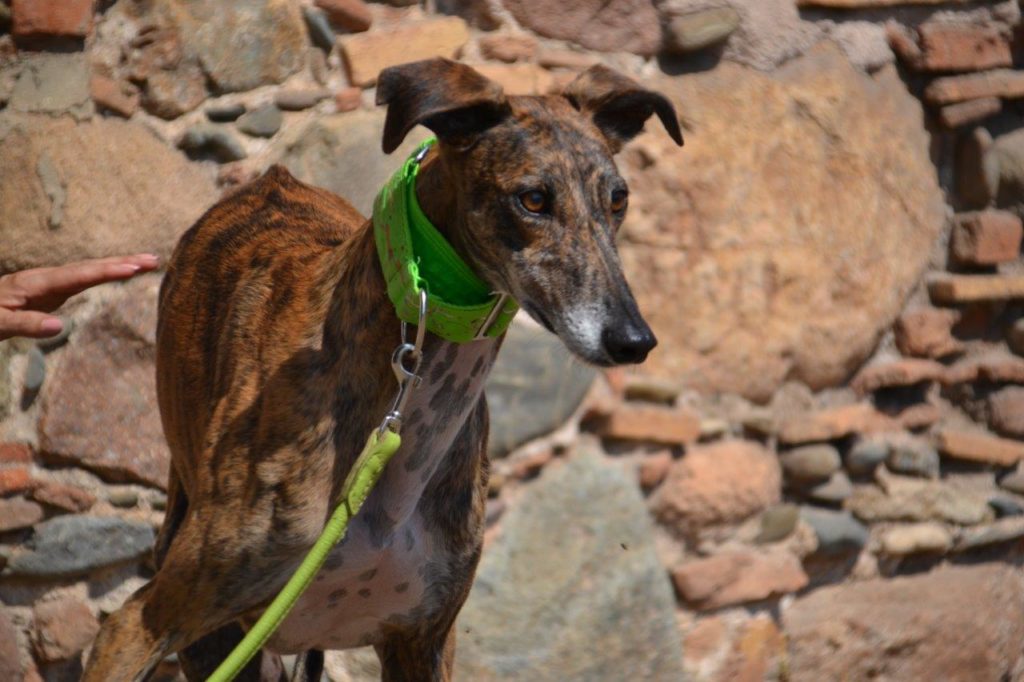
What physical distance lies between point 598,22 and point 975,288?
5.63 feet

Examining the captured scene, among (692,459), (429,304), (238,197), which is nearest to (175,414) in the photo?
(238,197)

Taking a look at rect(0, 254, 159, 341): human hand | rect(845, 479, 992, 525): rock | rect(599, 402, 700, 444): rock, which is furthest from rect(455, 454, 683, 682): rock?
rect(0, 254, 159, 341): human hand

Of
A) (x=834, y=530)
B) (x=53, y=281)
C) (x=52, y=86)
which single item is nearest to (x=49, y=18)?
(x=52, y=86)

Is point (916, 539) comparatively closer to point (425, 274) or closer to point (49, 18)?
point (425, 274)

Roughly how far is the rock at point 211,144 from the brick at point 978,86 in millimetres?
2494

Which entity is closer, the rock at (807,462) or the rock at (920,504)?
the rock at (807,462)

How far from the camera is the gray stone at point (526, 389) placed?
4.16 metres

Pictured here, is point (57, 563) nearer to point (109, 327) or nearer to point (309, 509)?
point (109, 327)

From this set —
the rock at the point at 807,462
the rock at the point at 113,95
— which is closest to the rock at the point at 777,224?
the rock at the point at 807,462

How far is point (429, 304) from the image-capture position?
2635mm

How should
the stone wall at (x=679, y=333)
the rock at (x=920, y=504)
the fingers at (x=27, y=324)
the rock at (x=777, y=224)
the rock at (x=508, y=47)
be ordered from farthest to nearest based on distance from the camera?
the rock at (x=920, y=504) < the rock at (x=777, y=224) < the rock at (x=508, y=47) < the stone wall at (x=679, y=333) < the fingers at (x=27, y=324)

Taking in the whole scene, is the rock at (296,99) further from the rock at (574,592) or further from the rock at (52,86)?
the rock at (574,592)

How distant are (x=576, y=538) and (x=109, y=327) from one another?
58.8 inches

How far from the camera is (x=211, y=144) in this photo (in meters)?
4.03
